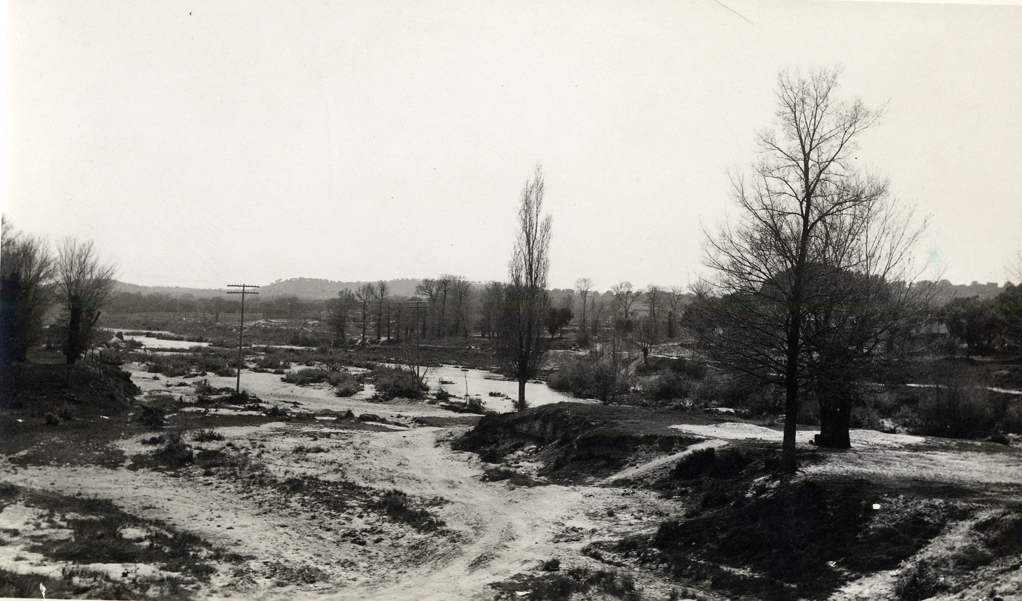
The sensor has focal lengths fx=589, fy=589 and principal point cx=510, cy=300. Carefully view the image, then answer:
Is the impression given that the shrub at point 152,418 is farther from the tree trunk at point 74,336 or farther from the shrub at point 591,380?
the shrub at point 591,380

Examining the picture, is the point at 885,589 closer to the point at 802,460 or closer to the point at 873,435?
the point at 802,460

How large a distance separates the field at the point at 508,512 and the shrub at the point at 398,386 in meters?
16.7

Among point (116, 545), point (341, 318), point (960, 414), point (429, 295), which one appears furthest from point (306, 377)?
point (429, 295)

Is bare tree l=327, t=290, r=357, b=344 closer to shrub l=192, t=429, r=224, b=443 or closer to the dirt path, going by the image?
shrub l=192, t=429, r=224, b=443

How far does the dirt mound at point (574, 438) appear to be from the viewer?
18406 millimetres

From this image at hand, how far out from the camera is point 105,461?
1895 cm

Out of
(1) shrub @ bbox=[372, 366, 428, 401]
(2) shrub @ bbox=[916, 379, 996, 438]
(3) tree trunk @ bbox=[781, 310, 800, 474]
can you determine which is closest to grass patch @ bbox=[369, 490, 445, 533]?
(3) tree trunk @ bbox=[781, 310, 800, 474]

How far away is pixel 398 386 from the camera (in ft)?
145

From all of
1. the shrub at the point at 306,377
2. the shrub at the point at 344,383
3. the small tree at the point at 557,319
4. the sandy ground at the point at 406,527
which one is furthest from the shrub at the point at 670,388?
the small tree at the point at 557,319

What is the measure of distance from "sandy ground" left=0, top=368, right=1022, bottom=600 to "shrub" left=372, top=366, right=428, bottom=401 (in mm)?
20292

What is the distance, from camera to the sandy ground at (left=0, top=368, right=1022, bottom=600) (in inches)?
426

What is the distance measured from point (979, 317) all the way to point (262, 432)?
141 ft

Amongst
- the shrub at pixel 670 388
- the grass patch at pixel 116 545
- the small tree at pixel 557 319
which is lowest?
the grass patch at pixel 116 545

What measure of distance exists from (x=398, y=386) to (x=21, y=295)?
22.8 meters
